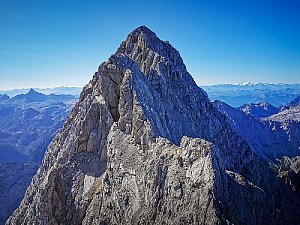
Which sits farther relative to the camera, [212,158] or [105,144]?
[105,144]

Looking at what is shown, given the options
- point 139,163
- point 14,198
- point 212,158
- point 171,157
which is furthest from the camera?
point 14,198

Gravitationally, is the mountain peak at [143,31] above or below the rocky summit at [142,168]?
above

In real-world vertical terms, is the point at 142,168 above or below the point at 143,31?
below

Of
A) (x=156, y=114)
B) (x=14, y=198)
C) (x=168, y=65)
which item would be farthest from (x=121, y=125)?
(x=14, y=198)

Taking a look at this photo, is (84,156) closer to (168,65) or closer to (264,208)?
(264,208)

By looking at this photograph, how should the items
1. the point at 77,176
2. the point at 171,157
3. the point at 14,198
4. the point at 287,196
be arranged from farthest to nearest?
the point at 14,198, the point at 287,196, the point at 77,176, the point at 171,157

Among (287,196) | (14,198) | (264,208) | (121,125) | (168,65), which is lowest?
(14,198)

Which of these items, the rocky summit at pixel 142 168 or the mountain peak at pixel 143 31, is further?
the mountain peak at pixel 143 31

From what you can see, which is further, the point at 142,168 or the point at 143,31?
the point at 143,31
